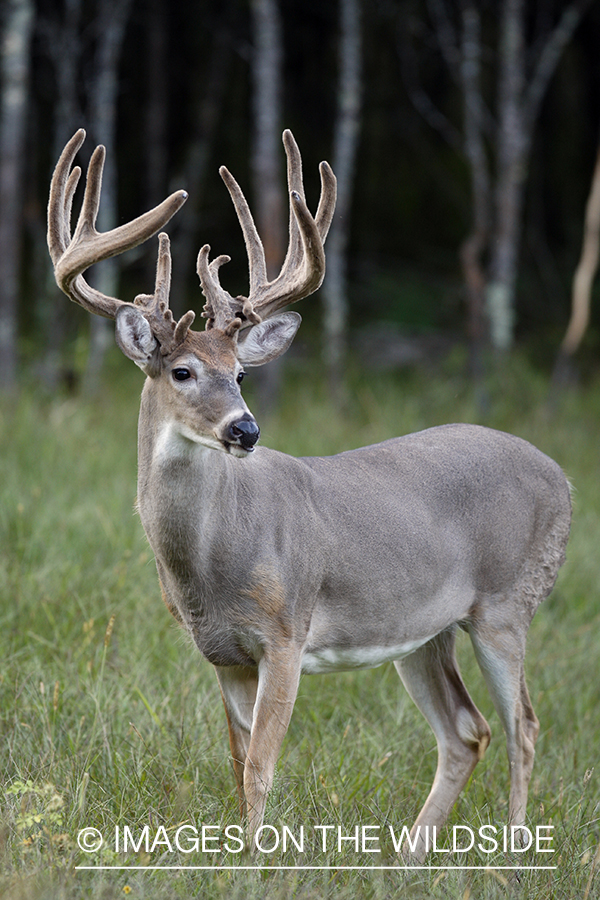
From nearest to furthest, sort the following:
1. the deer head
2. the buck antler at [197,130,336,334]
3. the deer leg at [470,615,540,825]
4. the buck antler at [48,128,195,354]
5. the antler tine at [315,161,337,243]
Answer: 1. the deer head
2. the buck antler at [48,128,195,354]
3. the buck antler at [197,130,336,334]
4. the antler tine at [315,161,337,243]
5. the deer leg at [470,615,540,825]

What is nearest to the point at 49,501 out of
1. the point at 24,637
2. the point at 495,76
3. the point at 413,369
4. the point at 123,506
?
the point at 123,506

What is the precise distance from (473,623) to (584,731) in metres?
1.05

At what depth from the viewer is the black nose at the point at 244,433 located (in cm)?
312

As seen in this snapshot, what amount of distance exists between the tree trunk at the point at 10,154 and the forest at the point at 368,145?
1.51 meters

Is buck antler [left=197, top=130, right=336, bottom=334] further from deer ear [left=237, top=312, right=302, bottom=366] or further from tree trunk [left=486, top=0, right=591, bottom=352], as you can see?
tree trunk [left=486, top=0, right=591, bottom=352]

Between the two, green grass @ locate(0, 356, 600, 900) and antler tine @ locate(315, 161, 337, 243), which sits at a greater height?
antler tine @ locate(315, 161, 337, 243)

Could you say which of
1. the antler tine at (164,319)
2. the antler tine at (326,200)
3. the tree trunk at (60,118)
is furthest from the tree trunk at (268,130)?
the antler tine at (164,319)

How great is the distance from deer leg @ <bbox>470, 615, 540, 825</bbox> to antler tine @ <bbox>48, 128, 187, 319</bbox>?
187 centimetres

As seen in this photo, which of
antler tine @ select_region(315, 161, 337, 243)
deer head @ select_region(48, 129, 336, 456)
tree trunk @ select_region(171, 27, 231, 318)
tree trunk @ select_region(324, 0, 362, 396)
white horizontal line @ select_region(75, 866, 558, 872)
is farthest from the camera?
tree trunk @ select_region(171, 27, 231, 318)

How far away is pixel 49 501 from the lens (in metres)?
6.17

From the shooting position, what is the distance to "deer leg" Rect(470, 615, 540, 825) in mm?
4125

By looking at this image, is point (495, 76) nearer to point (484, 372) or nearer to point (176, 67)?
point (176, 67)

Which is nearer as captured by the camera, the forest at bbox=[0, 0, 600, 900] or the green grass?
the green grass

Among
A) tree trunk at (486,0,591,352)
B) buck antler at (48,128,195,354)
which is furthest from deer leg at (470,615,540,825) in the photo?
tree trunk at (486,0,591,352)
